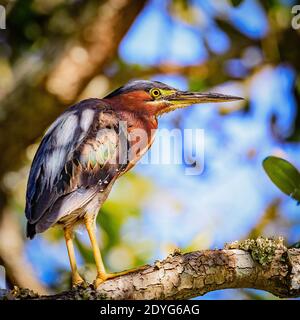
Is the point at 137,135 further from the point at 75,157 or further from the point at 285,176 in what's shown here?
the point at 285,176

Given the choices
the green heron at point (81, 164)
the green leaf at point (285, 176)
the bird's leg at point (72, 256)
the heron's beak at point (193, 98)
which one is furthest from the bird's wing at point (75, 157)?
the green leaf at point (285, 176)

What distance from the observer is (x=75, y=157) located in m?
3.53

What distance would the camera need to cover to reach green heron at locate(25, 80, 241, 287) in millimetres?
3381

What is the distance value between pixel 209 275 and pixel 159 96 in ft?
4.31

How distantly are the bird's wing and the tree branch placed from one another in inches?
22.5

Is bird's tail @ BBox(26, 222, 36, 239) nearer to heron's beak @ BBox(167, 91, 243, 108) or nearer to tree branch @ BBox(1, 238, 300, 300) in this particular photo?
tree branch @ BBox(1, 238, 300, 300)

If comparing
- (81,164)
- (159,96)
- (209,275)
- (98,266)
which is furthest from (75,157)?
(209,275)

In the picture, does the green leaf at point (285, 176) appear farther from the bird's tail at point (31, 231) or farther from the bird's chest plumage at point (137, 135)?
the bird's tail at point (31, 231)

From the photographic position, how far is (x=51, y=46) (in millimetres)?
5027

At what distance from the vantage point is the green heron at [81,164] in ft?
11.1
